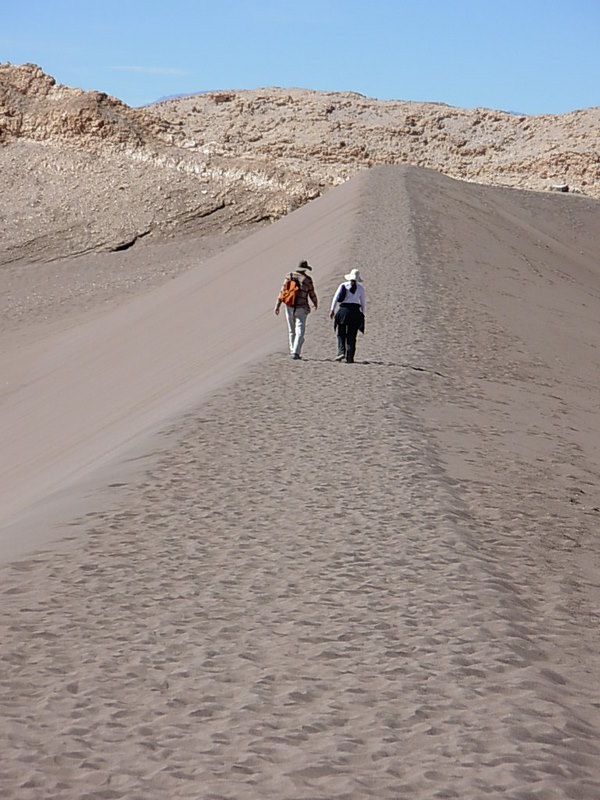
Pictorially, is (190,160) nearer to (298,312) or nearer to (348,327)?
(298,312)

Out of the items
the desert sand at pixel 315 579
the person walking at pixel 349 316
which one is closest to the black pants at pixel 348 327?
the person walking at pixel 349 316

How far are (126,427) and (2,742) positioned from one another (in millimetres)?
8754

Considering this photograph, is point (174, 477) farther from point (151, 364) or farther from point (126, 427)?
point (151, 364)

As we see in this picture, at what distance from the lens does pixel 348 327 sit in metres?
13.1

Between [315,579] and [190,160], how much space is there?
36.2 meters

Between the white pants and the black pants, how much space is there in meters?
0.38

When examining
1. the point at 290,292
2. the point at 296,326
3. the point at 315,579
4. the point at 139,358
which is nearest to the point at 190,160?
the point at 139,358

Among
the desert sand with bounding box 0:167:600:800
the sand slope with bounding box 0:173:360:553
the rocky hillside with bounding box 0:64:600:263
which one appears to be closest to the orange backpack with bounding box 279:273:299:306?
the desert sand with bounding box 0:167:600:800

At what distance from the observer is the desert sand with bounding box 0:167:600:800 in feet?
14.8

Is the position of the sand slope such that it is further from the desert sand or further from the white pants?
the white pants

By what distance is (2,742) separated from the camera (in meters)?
4.55

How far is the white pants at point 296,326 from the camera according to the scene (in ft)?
43.1

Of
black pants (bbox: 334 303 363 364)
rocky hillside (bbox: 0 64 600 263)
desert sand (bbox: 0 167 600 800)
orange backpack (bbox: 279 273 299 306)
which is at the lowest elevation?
desert sand (bbox: 0 167 600 800)

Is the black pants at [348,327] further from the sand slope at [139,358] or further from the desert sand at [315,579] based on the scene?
the sand slope at [139,358]
